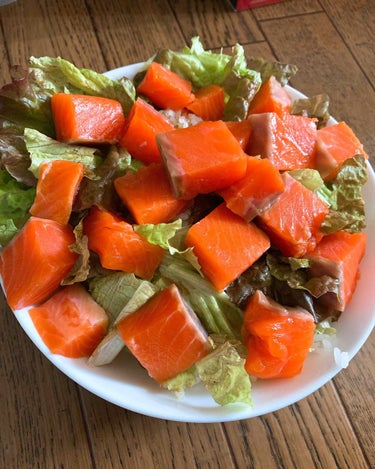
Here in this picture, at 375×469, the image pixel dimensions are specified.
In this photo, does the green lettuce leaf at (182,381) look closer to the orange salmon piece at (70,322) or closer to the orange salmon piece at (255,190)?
the orange salmon piece at (70,322)

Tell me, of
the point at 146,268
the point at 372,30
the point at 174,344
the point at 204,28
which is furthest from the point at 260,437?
the point at 372,30

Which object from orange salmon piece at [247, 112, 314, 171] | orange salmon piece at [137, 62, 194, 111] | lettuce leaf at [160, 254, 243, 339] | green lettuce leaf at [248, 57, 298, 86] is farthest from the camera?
green lettuce leaf at [248, 57, 298, 86]

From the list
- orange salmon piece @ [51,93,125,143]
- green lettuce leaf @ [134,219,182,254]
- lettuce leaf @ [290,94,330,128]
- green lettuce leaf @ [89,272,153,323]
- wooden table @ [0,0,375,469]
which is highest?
orange salmon piece @ [51,93,125,143]

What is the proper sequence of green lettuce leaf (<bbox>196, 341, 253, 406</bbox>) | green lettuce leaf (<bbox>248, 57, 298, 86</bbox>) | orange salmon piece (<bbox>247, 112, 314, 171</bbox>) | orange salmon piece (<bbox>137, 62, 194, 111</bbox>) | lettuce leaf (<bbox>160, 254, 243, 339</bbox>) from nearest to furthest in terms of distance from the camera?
green lettuce leaf (<bbox>196, 341, 253, 406</bbox>) → lettuce leaf (<bbox>160, 254, 243, 339</bbox>) → orange salmon piece (<bbox>247, 112, 314, 171</bbox>) → orange salmon piece (<bbox>137, 62, 194, 111</bbox>) → green lettuce leaf (<bbox>248, 57, 298, 86</bbox>)

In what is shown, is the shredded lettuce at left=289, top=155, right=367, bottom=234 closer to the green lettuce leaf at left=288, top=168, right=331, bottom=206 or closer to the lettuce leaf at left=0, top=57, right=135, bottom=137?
the green lettuce leaf at left=288, top=168, right=331, bottom=206

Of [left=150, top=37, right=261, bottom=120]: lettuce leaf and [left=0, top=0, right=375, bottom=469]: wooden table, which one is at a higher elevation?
[left=150, top=37, right=261, bottom=120]: lettuce leaf

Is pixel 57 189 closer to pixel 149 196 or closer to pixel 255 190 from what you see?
pixel 149 196

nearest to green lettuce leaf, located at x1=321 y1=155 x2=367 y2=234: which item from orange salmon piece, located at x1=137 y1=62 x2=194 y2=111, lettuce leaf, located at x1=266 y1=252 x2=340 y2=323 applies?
lettuce leaf, located at x1=266 y1=252 x2=340 y2=323
